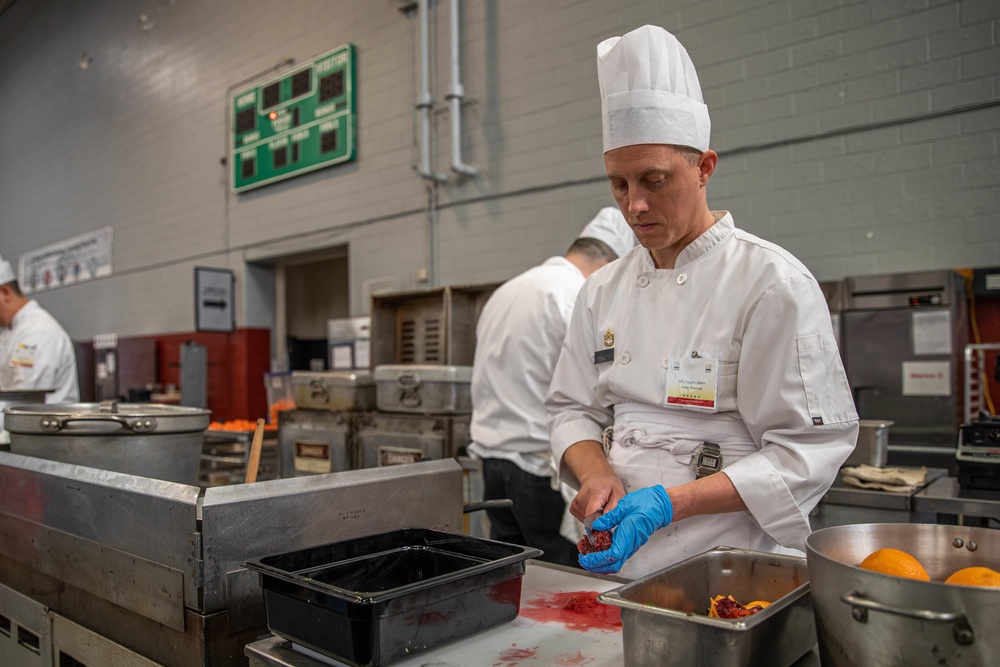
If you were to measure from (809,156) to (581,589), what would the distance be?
292cm

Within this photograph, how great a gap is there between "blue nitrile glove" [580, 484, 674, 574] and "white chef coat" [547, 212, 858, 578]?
18 cm

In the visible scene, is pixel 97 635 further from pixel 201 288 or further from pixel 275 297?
pixel 275 297

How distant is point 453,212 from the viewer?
523 cm

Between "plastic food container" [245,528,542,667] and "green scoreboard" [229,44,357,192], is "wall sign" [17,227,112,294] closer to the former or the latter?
"green scoreboard" [229,44,357,192]

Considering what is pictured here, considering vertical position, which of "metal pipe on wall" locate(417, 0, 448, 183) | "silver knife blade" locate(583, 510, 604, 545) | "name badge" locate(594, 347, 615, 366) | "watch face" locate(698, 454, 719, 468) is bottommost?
"silver knife blade" locate(583, 510, 604, 545)

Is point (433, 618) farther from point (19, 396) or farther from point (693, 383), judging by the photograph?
point (19, 396)

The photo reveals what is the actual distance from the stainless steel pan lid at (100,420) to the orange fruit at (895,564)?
1.63m

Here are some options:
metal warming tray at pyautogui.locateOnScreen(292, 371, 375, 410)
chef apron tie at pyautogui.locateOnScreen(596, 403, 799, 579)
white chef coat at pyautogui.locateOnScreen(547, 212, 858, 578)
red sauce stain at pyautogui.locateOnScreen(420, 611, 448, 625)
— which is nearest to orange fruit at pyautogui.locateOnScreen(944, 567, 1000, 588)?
white chef coat at pyautogui.locateOnScreen(547, 212, 858, 578)

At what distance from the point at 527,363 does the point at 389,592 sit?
1956 millimetres

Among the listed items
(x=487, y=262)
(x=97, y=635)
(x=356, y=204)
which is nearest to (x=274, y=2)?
(x=356, y=204)

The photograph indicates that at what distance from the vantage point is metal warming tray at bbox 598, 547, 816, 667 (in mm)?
833

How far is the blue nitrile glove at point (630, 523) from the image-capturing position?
1142 millimetres

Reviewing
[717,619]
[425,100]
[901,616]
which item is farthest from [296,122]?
[901,616]

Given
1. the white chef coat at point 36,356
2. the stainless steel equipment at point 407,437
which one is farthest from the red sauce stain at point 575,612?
the white chef coat at point 36,356
